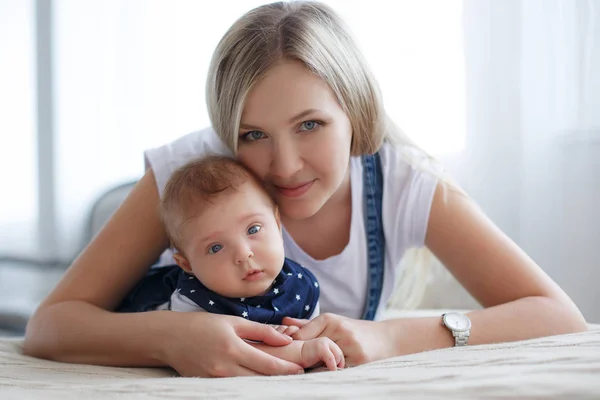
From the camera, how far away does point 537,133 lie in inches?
88.1

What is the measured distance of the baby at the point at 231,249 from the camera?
4.28ft

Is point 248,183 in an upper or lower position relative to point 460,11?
lower

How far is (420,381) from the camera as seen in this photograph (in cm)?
88

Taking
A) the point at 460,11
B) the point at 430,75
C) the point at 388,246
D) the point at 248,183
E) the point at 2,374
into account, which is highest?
the point at 460,11

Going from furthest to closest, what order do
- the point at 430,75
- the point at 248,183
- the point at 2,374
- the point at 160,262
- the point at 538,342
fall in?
1. the point at 430,75
2. the point at 160,262
3. the point at 248,183
4. the point at 2,374
5. the point at 538,342

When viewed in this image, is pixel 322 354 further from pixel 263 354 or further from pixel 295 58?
pixel 295 58

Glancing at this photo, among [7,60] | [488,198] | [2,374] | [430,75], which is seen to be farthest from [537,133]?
[7,60]

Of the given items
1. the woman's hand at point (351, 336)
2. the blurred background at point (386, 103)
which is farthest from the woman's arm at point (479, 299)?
the blurred background at point (386, 103)

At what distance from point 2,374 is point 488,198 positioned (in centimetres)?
159

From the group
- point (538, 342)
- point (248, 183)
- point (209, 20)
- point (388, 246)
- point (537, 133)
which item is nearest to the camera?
point (538, 342)

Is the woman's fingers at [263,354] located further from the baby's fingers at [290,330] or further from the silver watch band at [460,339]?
the silver watch band at [460,339]

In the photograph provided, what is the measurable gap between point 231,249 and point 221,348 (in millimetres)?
189

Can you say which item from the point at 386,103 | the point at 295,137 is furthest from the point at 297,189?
the point at 386,103

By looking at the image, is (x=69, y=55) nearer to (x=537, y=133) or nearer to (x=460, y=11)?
(x=460, y=11)
